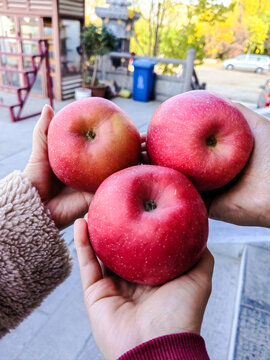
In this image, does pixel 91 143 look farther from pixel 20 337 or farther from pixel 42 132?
pixel 20 337

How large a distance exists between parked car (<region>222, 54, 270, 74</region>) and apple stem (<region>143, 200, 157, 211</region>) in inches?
962

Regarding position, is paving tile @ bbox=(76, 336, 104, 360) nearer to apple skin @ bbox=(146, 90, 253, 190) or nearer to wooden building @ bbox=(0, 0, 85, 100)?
apple skin @ bbox=(146, 90, 253, 190)

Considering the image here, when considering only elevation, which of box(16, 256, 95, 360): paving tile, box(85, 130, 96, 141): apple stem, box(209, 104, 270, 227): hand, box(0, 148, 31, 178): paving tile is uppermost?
box(85, 130, 96, 141): apple stem

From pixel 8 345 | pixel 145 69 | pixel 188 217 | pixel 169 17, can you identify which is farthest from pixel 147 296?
pixel 169 17

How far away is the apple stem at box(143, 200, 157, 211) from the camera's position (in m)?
1.06

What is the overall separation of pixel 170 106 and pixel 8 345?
1.82 m

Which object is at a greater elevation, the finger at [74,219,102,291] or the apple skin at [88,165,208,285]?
the apple skin at [88,165,208,285]

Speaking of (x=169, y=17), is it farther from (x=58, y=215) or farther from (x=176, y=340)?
(x=176, y=340)

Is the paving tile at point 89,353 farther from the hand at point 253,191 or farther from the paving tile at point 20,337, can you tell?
the hand at point 253,191

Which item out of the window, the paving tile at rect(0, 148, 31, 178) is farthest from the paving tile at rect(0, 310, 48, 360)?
the window

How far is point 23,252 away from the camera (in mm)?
1302

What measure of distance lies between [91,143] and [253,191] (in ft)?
2.51

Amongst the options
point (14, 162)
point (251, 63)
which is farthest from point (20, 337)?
point (251, 63)

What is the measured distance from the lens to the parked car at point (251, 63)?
73.0 feet
